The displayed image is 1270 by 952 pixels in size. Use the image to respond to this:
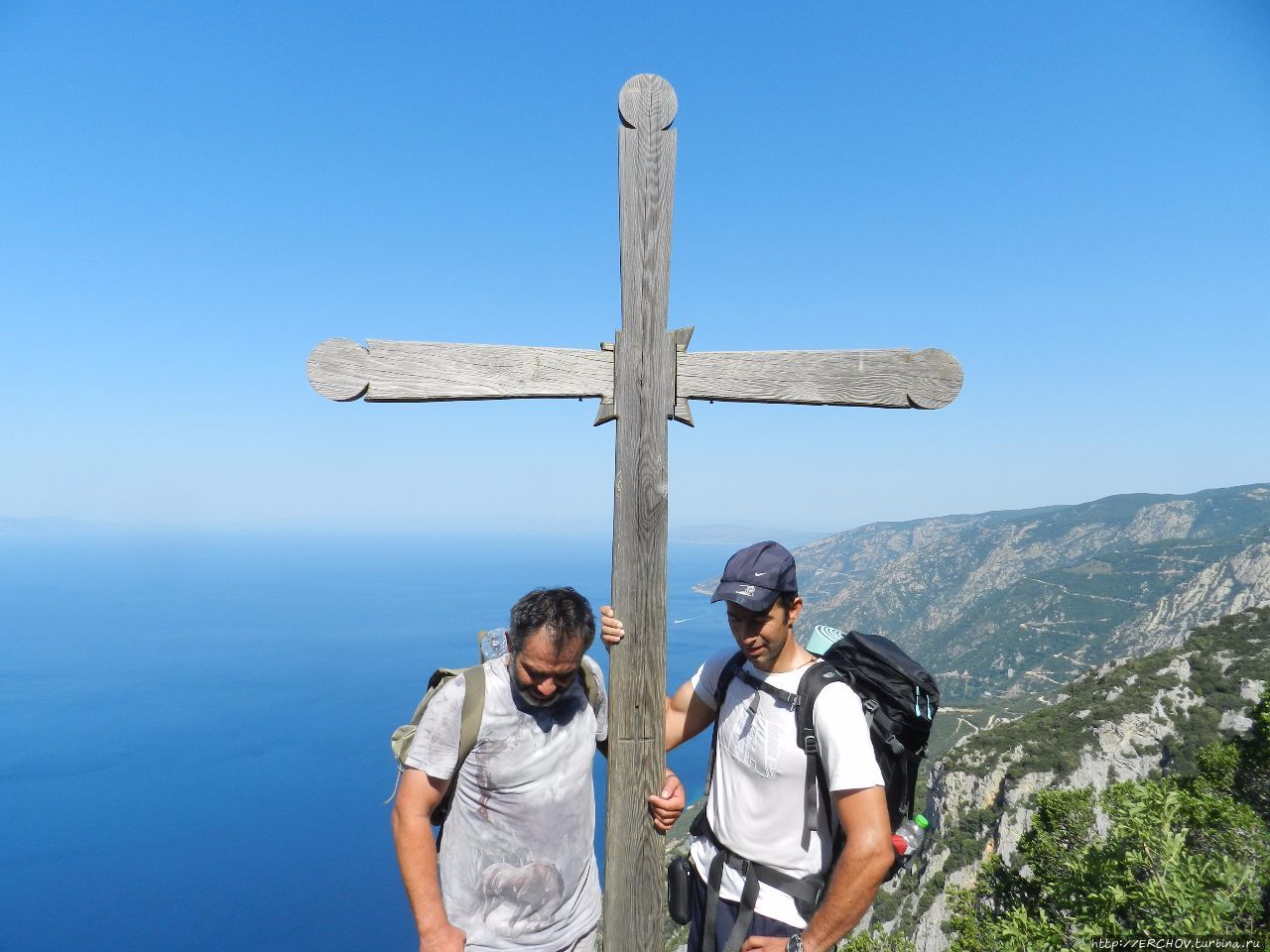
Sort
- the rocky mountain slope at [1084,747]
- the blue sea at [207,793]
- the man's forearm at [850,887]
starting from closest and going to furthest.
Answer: the man's forearm at [850,887], the rocky mountain slope at [1084,747], the blue sea at [207,793]

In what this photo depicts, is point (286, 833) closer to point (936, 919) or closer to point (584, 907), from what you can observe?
point (936, 919)

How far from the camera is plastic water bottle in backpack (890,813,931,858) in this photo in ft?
8.95

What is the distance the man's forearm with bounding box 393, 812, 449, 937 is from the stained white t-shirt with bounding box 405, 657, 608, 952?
0.56 feet

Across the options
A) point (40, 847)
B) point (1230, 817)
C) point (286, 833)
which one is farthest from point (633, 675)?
point (40, 847)

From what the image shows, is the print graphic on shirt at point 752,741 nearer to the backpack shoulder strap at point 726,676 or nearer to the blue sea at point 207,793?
the backpack shoulder strap at point 726,676

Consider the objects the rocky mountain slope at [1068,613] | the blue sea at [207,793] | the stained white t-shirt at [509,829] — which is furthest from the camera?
the rocky mountain slope at [1068,613]

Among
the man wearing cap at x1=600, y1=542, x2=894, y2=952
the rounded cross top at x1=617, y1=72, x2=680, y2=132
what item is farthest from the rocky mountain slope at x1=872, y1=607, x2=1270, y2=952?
the rounded cross top at x1=617, y1=72, x2=680, y2=132

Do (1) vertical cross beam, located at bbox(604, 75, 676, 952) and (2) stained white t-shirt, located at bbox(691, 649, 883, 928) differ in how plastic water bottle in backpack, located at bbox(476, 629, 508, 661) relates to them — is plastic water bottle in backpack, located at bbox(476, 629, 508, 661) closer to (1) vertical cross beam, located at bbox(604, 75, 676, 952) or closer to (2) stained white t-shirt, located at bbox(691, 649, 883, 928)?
(1) vertical cross beam, located at bbox(604, 75, 676, 952)

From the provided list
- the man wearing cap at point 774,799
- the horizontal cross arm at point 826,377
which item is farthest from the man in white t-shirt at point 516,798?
the horizontal cross arm at point 826,377

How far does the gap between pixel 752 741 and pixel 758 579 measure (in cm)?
69

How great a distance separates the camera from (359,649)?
146 meters

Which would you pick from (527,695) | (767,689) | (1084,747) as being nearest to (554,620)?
(527,695)

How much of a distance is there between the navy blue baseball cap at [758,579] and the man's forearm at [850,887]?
0.91 meters

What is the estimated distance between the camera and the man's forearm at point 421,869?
99.3 inches
